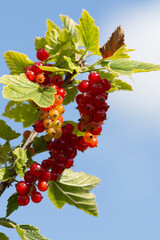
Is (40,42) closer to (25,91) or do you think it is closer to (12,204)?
(25,91)

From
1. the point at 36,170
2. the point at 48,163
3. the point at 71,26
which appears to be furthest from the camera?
the point at 71,26

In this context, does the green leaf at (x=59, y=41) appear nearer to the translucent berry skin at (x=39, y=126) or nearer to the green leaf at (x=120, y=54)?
the green leaf at (x=120, y=54)

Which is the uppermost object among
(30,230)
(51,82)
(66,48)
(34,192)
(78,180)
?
(66,48)

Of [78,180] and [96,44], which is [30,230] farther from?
[96,44]

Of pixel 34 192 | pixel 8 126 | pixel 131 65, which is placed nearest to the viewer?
pixel 34 192

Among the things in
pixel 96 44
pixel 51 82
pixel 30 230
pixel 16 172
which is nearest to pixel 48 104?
pixel 51 82

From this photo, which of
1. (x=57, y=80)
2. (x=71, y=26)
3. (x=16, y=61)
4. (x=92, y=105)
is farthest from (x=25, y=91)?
(x=71, y=26)

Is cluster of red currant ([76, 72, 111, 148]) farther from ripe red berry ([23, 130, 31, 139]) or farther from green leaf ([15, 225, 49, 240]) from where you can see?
green leaf ([15, 225, 49, 240])
